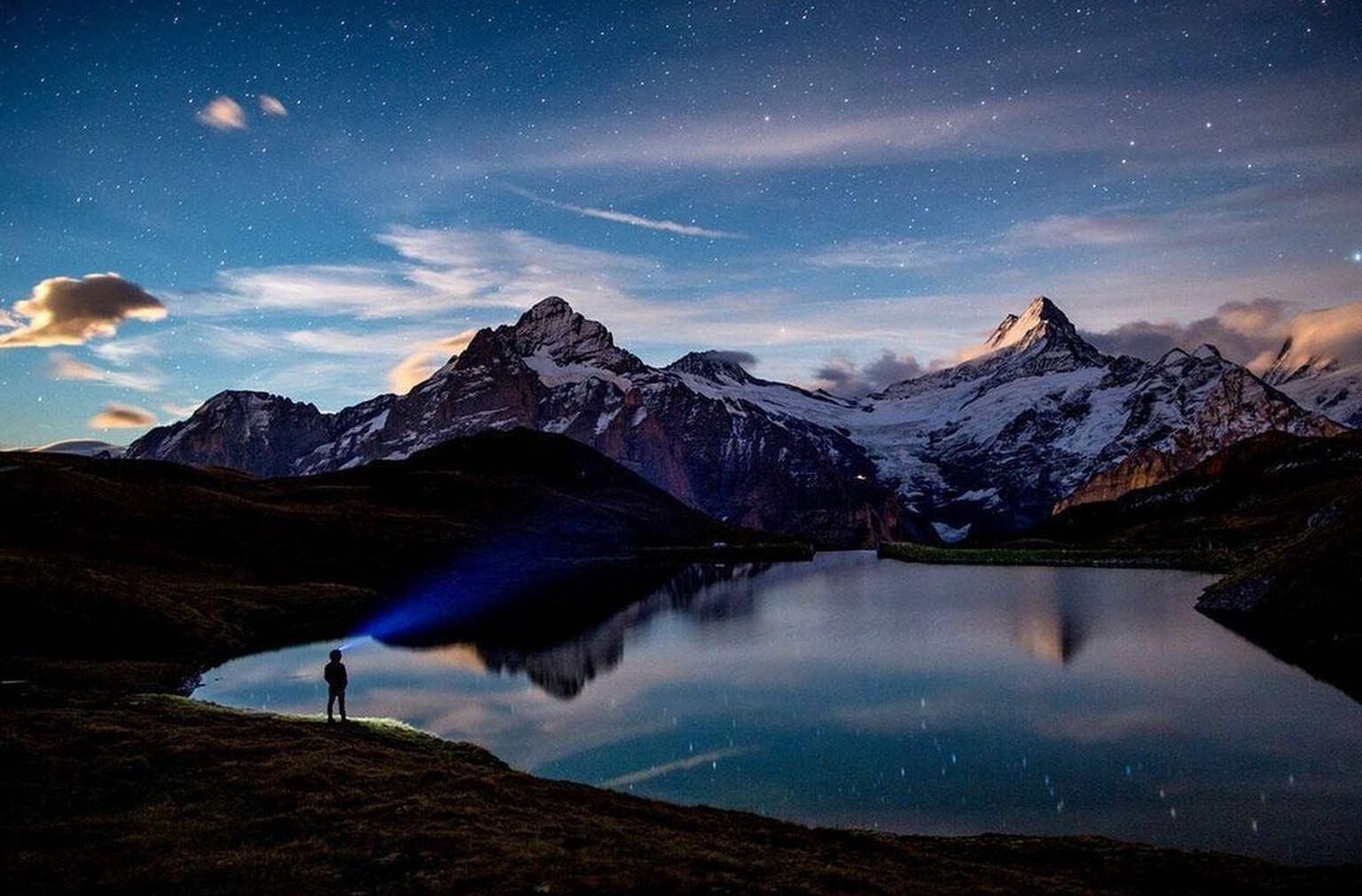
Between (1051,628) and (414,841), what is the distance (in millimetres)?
83620

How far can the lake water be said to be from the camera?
36.0 meters

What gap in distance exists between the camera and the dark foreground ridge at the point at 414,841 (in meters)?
20.8

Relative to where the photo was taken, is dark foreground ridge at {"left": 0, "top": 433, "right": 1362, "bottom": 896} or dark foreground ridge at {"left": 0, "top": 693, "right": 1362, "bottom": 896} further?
dark foreground ridge at {"left": 0, "top": 433, "right": 1362, "bottom": 896}

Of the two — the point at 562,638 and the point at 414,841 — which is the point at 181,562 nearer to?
the point at 562,638

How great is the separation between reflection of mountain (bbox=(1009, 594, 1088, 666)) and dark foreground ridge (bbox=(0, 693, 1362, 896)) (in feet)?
163

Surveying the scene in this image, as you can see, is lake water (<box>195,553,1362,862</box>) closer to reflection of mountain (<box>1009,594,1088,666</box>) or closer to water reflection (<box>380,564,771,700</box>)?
reflection of mountain (<box>1009,594,1088,666</box>)

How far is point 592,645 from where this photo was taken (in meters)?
88.3

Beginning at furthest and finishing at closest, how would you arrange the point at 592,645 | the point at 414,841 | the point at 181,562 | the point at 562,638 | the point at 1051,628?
the point at 181,562
the point at 562,638
the point at 1051,628
the point at 592,645
the point at 414,841

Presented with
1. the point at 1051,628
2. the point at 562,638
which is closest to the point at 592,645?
the point at 562,638

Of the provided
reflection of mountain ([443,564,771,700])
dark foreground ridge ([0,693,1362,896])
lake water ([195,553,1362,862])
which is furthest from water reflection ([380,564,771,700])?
dark foreground ridge ([0,693,1362,896])

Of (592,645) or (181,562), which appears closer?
(592,645)

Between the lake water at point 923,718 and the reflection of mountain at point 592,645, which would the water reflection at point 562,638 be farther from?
the lake water at point 923,718

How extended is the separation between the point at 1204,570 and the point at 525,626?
137 meters

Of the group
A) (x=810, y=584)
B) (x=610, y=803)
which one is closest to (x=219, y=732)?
(x=610, y=803)
